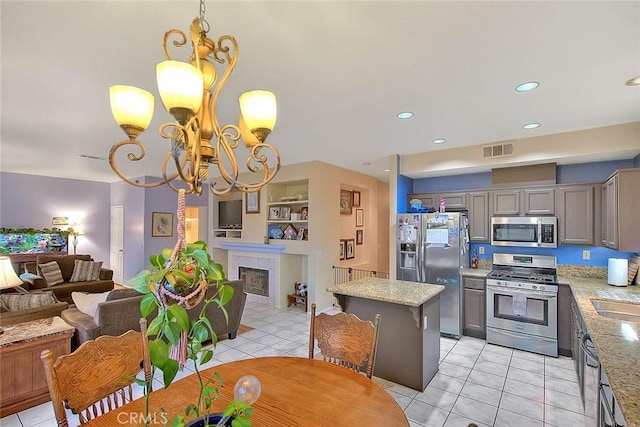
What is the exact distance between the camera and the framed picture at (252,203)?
6266 mm

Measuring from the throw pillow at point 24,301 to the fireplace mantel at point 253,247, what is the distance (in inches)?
128

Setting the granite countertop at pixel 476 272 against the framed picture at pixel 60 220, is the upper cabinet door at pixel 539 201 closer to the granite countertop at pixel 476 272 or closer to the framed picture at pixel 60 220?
the granite countertop at pixel 476 272

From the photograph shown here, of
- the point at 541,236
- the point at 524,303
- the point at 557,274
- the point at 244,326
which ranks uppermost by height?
the point at 541,236

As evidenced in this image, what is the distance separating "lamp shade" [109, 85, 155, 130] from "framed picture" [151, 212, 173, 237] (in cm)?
624

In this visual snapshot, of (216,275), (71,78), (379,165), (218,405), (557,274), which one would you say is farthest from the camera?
(379,165)

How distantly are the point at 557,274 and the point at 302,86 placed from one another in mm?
4127

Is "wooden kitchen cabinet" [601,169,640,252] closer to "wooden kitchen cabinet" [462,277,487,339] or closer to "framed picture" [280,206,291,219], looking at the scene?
"wooden kitchen cabinet" [462,277,487,339]

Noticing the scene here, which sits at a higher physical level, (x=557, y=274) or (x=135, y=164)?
(x=135, y=164)

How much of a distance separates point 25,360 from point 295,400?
8.79 ft

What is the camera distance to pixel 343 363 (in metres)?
1.94

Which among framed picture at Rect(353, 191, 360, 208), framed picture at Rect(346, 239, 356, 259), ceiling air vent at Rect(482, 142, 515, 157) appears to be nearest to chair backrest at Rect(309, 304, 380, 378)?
ceiling air vent at Rect(482, 142, 515, 157)

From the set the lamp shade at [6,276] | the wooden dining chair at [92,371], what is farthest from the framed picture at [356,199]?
the wooden dining chair at [92,371]

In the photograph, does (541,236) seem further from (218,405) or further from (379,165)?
(218,405)

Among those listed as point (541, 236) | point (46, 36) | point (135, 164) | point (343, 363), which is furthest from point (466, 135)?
point (135, 164)
